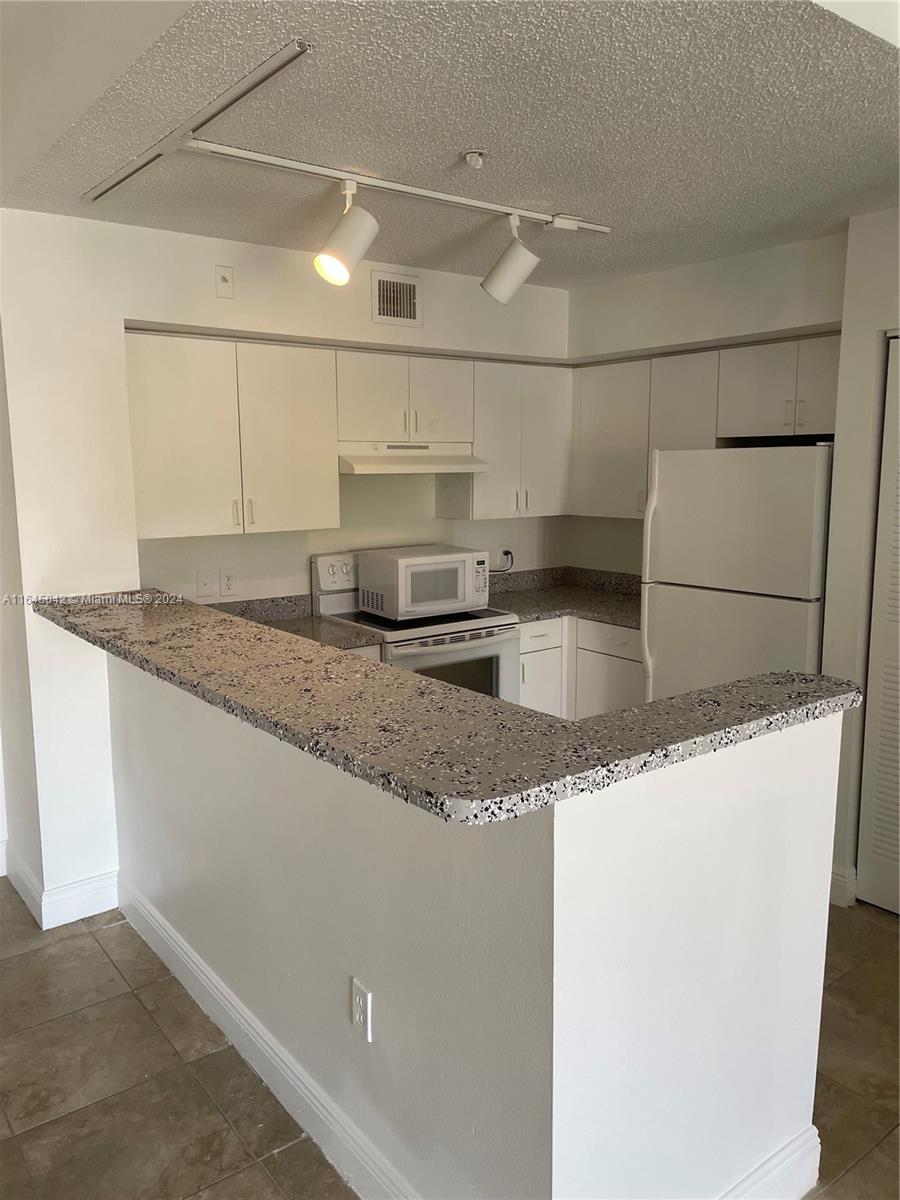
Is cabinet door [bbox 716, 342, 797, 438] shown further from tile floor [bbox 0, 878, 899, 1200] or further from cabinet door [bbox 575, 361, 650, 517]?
tile floor [bbox 0, 878, 899, 1200]

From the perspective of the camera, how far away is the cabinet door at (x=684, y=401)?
3844mm

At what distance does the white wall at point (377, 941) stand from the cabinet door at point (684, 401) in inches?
94.5

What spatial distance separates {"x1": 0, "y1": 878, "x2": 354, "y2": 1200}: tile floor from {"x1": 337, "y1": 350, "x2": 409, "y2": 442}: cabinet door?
212cm

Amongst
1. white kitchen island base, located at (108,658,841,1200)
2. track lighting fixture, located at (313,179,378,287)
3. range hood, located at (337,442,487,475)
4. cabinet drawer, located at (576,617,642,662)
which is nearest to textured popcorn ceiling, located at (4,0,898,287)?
track lighting fixture, located at (313,179,378,287)

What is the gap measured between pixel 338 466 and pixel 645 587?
1.35 metres

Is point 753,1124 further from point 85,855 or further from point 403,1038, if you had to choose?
point 85,855

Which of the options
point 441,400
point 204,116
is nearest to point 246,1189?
point 204,116

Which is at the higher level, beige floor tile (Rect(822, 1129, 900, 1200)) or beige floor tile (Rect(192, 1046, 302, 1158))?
beige floor tile (Rect(192, 1046, 302, 1158))

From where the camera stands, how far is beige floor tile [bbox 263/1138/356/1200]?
75.9 inches

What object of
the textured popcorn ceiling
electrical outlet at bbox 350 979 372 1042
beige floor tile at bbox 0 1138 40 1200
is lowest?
beige floor tile at bbox 0 1138 40 1200

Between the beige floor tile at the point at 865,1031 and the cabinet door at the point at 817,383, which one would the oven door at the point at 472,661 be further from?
the beige floor tile at the point at 865,1031

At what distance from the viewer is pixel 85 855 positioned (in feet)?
10.2

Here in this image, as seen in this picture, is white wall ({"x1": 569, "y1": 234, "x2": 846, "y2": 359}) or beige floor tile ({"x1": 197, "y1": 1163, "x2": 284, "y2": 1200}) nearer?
beige floor tile ({"x1": 197, "y1": 1163, "x2": 284, "y2": 1200})

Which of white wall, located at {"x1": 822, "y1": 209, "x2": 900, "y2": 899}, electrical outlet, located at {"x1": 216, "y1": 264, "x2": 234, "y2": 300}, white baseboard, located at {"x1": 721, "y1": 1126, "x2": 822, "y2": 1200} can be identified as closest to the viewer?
white baseboard, located at {"x1": 721, "y1": 1126, "x2": 822, "y2": 1200}
